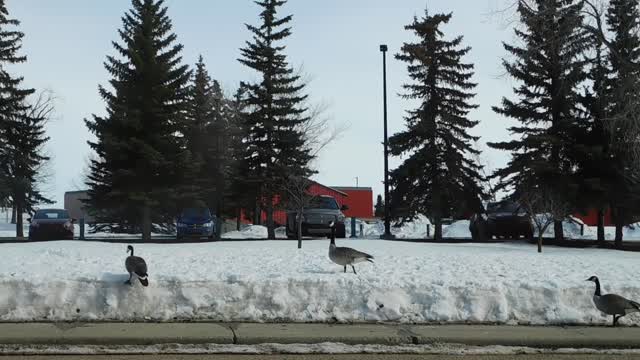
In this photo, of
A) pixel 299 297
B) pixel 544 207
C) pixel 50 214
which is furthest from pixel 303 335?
pixel 50 214

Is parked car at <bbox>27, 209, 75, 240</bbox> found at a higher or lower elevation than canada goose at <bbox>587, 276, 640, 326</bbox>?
higher

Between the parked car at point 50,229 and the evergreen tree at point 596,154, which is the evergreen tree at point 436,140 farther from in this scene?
the parked car at point 50,229

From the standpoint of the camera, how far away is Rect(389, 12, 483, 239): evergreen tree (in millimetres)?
31312

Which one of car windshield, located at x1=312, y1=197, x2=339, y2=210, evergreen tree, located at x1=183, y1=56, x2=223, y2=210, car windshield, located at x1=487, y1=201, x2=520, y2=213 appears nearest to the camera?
car windshield, located at x1=312, y1=197, x2=339, y2=210

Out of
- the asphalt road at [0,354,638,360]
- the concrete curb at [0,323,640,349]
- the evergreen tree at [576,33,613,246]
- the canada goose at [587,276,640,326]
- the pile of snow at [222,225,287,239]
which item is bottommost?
the asphalt road at [0,354,638,360]

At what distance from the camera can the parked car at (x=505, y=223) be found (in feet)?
92.6

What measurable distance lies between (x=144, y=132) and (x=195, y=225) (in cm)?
515

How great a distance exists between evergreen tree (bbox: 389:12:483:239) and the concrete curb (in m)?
21.8

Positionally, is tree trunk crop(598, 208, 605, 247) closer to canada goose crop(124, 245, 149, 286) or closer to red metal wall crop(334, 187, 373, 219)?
canada goose crop(124, 245, 149, 286)

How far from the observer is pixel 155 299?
1030 centimetres

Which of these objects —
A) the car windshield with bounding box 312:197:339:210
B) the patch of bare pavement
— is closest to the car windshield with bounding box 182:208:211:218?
the car windshield with bounding box 312:197:339:210

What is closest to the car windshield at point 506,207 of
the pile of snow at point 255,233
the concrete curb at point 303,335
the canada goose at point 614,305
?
the pile of snow at point 255,233

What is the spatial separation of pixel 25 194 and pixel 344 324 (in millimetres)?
37494

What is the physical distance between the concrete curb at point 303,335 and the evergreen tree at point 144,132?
22.1 meters
